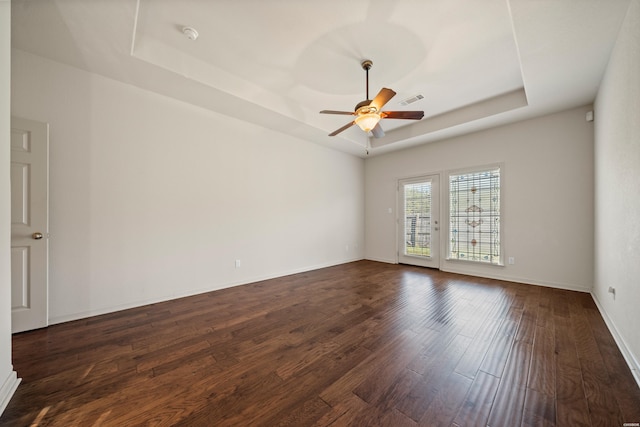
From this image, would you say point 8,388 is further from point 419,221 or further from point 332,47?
point 419,221

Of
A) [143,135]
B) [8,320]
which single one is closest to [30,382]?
[8,320]

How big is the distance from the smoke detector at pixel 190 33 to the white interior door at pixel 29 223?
1.71 meters

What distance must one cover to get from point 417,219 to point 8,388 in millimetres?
5959

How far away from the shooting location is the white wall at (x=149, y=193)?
262cm

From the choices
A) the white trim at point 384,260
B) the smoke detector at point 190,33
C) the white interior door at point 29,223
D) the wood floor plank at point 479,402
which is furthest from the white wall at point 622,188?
A: the white interior door at point 29,223

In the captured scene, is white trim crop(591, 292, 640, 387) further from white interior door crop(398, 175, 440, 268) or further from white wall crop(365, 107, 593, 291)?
white interior door crop(398, 175, 440, 268)

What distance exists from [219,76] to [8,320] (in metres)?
3.01

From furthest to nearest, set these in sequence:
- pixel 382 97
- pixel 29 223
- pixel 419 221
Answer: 1. pixel 419 221
2. pixel 382 97
3. pixel 29 223

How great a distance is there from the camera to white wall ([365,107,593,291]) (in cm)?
361

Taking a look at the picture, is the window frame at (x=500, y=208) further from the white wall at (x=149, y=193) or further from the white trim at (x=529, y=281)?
the white wall at (x=149, y=193)

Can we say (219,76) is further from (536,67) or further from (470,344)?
(470,344)

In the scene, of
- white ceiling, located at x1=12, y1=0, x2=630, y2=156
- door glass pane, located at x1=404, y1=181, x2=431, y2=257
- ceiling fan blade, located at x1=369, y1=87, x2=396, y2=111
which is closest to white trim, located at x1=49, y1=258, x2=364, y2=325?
door glass pane, located at x1=404, y1=181, x2=431, y2=257

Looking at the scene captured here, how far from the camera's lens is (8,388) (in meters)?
1.49

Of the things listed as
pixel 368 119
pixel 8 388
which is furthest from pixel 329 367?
pixel 368 119
